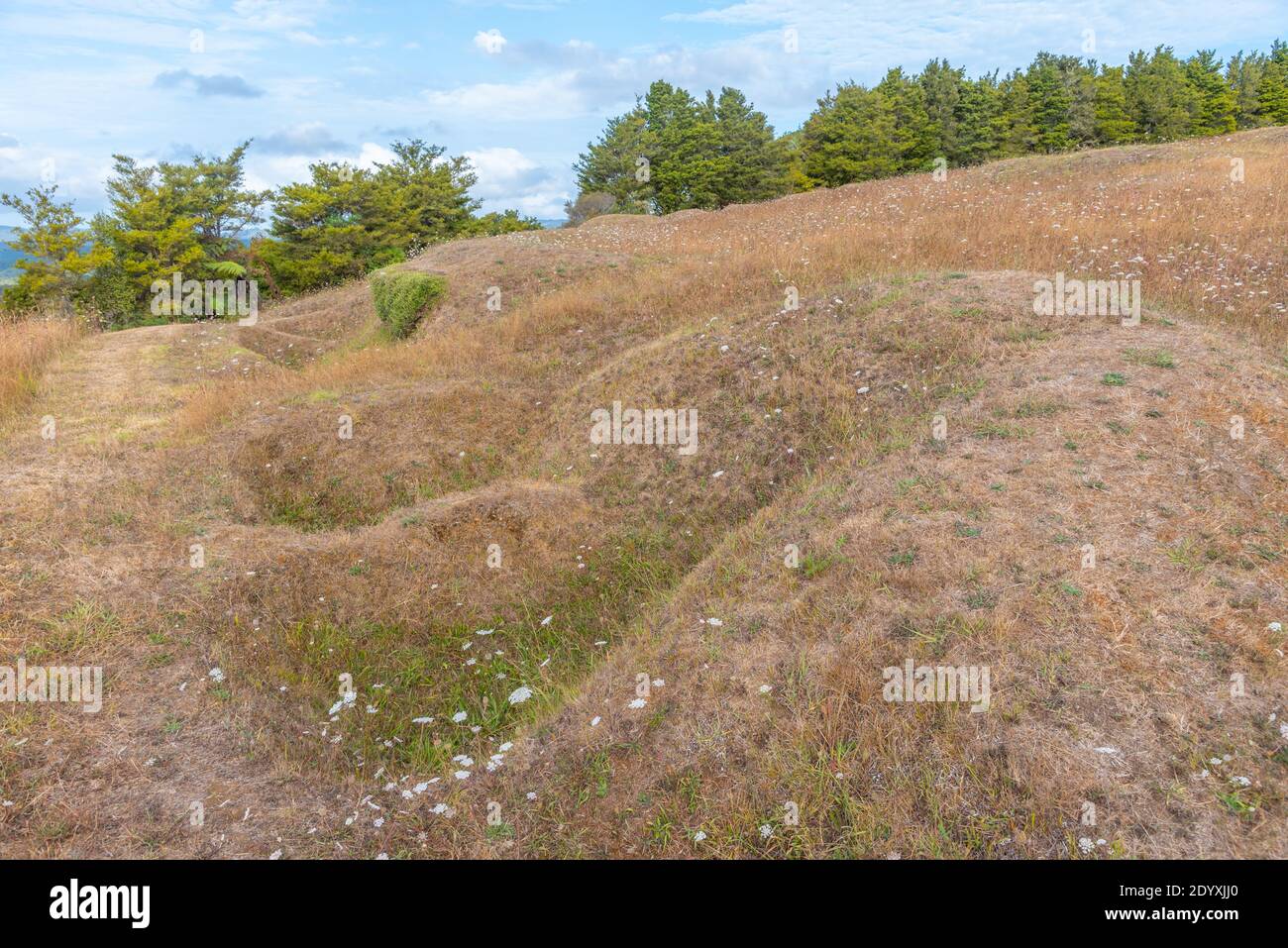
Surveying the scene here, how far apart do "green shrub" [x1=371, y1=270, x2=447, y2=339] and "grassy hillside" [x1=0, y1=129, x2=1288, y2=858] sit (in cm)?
446

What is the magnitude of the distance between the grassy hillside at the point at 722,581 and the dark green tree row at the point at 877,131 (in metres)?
31.7

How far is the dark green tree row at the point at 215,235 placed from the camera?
1094 inches

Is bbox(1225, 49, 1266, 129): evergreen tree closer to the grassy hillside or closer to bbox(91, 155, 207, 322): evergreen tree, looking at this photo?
the grassy hillside

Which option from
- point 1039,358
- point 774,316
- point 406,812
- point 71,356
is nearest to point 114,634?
point 406,812

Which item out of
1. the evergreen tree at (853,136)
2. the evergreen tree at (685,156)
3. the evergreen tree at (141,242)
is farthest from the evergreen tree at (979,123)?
the evergreen tree at (141,242)

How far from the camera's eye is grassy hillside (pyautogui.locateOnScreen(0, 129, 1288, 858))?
4.30 meters

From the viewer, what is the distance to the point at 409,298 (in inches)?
717

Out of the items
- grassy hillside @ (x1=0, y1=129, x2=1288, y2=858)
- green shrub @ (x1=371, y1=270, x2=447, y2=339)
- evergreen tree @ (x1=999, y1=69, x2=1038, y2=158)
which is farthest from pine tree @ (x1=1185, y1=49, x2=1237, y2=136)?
green shrub @ (x1=371, y1=270, x2=447, y2=339)

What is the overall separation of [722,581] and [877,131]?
41.9 metres

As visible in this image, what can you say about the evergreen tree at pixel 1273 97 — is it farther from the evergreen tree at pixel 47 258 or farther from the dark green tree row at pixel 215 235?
the evergreen tree at pixel 47 258

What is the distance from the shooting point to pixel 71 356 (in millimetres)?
15914

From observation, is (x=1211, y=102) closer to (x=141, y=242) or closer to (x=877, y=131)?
(x=877, y=131)

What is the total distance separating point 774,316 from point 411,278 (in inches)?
441
